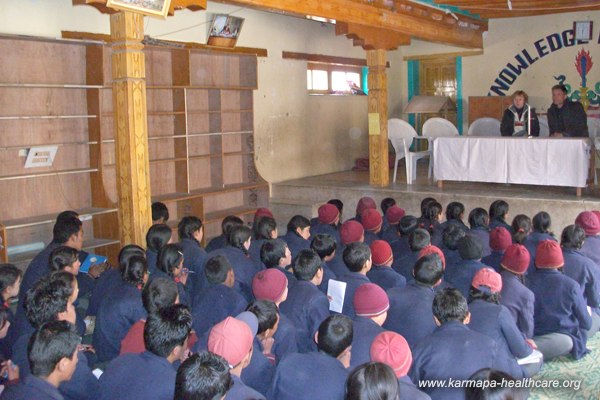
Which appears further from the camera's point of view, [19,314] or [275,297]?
[19,314]

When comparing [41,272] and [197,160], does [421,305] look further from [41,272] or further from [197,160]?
[197,160]

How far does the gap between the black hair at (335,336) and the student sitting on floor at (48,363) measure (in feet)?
3.26

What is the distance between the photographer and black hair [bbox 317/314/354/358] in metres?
2.64

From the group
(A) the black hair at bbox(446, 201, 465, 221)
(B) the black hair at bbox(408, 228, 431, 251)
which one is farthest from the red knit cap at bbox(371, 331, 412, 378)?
(A) the black hair at bbox(446, 201, 465, 221)

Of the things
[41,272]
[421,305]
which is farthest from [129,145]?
[421,305]

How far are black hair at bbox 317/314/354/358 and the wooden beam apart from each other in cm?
405

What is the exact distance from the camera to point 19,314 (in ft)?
12.5

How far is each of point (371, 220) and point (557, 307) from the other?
75.1 inches

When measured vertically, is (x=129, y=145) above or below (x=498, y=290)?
above

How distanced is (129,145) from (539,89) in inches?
316

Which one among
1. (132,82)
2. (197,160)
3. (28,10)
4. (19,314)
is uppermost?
(28,10)

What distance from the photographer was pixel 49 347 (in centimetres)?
251

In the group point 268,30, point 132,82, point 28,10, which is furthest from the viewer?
point 268,30

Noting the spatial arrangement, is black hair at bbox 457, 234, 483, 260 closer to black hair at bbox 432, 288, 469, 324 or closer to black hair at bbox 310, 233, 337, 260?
black hair at bbox 310, 233, 337, 260
